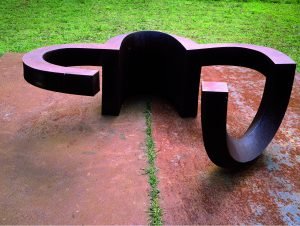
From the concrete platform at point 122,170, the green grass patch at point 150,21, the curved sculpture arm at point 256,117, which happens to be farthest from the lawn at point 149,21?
the concrete platform at point 122,170

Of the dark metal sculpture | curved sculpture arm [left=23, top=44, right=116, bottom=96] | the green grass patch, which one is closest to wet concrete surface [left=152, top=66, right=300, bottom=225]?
the dark metal sculpture

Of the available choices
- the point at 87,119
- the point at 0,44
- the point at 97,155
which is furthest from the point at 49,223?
the point at 0,44

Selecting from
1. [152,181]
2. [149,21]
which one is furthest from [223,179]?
[149,21]

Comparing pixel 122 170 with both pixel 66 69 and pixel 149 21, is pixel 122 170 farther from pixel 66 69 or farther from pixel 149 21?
pixel 149 21

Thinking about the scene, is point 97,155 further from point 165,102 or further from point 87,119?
point 165,102

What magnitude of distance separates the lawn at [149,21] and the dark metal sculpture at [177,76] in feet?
6.62

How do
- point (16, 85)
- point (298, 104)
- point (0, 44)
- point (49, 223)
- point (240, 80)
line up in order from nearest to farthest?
point (49, 223)
point (298, 104)
point (16, 85)
point (240, 80)
point (0, 44)

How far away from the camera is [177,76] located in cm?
363

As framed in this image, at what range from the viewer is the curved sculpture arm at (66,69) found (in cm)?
267

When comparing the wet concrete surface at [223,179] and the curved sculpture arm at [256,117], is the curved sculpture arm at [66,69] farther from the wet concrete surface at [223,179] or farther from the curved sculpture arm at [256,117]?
the curved sculpture arm at [256,117]

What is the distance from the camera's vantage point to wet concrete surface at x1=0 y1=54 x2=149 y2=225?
2.26 m

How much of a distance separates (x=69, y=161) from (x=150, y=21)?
4956 mm

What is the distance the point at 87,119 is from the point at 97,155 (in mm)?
660

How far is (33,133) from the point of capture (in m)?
3.16
